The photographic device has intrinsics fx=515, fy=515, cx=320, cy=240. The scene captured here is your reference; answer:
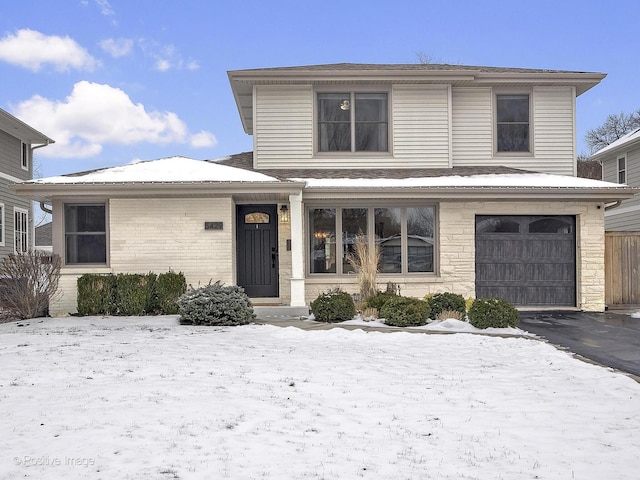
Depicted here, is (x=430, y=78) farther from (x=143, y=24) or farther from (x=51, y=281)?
(x=143, y=24)

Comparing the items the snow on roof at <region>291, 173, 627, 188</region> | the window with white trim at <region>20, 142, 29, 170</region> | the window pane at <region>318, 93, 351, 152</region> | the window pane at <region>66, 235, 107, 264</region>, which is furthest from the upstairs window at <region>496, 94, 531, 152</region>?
the window with white trim at <region>20, 142, 29, 170</region>

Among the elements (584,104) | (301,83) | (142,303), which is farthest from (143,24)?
(584,104)

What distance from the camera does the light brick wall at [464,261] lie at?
12242mm

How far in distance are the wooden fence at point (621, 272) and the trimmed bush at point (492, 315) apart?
491 cm

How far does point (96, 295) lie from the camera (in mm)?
10719

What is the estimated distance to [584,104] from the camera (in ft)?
165

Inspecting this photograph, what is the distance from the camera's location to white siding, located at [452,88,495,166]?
1373cm

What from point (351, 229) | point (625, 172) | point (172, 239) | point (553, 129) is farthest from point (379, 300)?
point (625, 172)

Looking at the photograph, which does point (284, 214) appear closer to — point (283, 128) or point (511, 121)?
point (283, 128)

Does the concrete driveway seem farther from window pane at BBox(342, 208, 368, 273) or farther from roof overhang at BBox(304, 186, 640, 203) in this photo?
window pane at BBox(342, 208, 368, 273)

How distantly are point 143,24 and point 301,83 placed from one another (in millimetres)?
16441

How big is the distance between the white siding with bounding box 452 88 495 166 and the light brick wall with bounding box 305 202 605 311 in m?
2.00

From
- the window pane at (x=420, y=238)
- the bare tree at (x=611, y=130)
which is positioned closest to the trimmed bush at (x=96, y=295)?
the window pane at (x=420, y=238)

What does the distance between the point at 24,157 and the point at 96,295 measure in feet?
44.4
